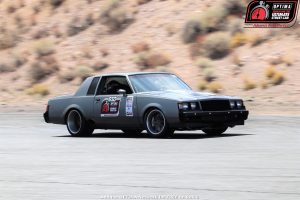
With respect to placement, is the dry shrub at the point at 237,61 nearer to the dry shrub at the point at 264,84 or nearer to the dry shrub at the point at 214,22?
the dry shrub at the point at 264,84

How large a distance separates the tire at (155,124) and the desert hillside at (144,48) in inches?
516

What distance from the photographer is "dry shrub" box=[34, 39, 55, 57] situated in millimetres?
47750

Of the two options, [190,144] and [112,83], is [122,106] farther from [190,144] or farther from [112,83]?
[190,144]

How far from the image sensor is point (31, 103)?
3950 cm

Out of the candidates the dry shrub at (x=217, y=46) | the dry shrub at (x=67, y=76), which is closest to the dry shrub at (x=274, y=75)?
the dry shrub at (x=217, y=46)

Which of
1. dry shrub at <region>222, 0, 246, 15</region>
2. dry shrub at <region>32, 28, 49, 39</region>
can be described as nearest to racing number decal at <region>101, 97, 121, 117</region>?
dry shrub at <region>222, 0, 246, 15</region>

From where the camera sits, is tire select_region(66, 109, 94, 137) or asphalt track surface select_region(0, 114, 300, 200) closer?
asphalt track surface select_region(0, 114, 300, 200)

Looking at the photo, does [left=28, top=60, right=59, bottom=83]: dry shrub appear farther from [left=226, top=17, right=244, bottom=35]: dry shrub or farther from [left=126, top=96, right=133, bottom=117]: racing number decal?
[left=126, top=96, right=133, bottom=117]: racing number decal

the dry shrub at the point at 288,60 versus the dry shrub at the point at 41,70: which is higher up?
the dry shrub at the point at 288,60

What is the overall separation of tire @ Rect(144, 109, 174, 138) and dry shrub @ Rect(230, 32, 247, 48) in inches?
890

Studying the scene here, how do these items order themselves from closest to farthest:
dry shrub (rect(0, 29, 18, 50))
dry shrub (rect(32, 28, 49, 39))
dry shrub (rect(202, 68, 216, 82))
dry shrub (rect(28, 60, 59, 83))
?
1. dry shrub (rect(202, 68, 216, 82))
2. dry shrub (rect(28, 60, 59, 83))
3. dry shrub (rect(32, 28, 49, 39))
4. dry shrub (rect(0, 29, 18, 50))

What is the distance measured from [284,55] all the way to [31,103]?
36.8 feet

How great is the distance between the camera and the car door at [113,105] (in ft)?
65.1

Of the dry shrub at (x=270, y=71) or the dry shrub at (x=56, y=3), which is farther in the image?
the dry shrub at (x=56, y=3)
